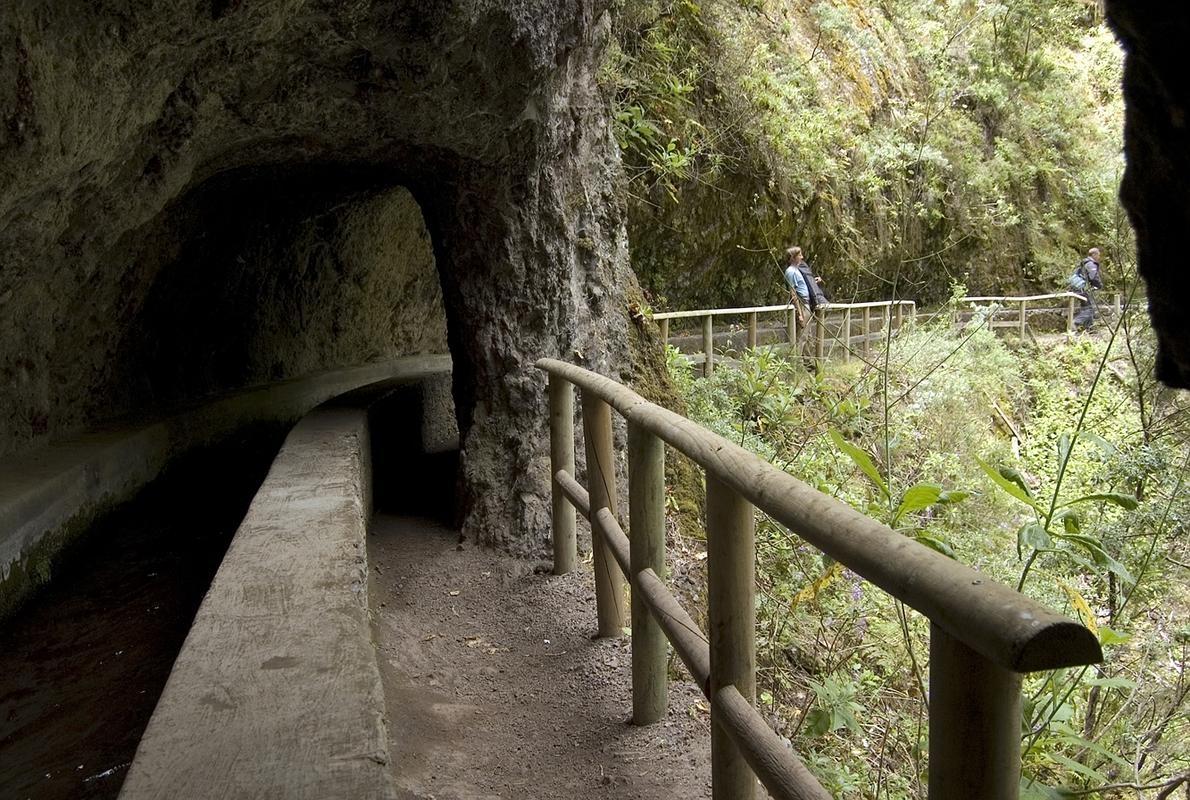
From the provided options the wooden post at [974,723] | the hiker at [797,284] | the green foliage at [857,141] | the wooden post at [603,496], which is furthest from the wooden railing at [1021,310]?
the wooden post at [974,723]

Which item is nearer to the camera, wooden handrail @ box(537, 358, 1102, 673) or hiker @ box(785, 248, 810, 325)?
wooden handrail @ box(537, 358, 1102, 673)

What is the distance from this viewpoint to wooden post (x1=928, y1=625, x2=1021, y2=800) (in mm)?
1109

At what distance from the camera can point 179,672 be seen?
7.16ft

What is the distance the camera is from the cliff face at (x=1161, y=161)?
3.14 feet

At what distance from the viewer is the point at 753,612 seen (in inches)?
81.9

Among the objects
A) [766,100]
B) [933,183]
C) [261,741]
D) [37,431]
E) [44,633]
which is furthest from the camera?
[933,183]

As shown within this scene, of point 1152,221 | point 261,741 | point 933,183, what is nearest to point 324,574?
point 261,741

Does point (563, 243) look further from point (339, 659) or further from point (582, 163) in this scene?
point (339, 659)

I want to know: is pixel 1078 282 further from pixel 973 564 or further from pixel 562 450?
pixel 562 450

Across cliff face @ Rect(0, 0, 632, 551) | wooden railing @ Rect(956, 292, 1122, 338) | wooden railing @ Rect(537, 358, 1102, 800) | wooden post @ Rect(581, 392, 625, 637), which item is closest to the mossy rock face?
cliff face @ Rect(0, 0, 632, 551)

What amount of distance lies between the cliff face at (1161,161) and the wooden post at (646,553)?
1.75 m

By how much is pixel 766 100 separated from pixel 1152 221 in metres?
12.2

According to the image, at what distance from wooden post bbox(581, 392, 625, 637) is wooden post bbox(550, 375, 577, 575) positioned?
1.88ft

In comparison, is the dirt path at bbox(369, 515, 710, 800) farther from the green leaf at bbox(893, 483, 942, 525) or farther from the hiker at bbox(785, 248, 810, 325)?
the hiker at bbox(785, 248, 810, 325)
